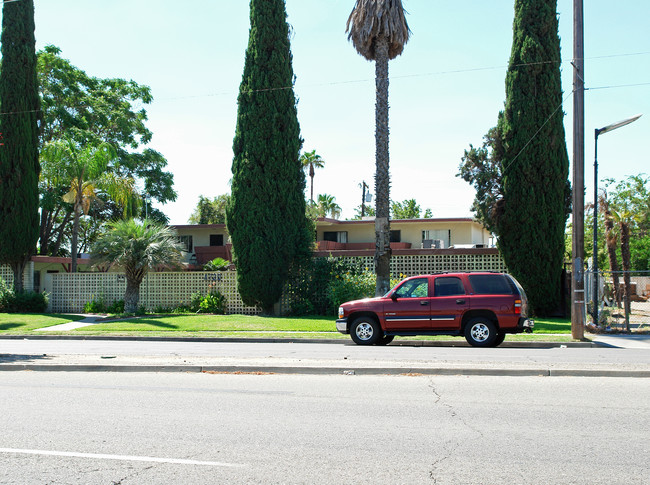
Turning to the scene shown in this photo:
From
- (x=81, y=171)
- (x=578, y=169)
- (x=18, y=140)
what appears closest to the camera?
(x=578, y=169)

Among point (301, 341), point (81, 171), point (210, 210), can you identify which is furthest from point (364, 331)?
point (210, 210)

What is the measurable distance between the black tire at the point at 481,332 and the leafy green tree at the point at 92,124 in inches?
1163

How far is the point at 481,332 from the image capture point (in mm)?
15875

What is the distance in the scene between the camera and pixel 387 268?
79.2 feet

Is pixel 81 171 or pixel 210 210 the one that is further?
pixel 210 210

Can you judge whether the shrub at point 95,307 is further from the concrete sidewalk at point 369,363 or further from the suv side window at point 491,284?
the suv side window at point 491,284

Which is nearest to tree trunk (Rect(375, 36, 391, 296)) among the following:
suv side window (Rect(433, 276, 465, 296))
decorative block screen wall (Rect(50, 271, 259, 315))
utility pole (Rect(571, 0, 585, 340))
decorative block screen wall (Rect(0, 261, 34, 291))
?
decorative block screen wall (Rect(50, 271, 259, 315))

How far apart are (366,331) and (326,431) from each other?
1007 centimetres

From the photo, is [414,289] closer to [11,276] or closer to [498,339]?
[498,339]

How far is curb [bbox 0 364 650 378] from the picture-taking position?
10.4 metres

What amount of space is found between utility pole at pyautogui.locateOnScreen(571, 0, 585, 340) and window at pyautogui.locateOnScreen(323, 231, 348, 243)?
24.2 m

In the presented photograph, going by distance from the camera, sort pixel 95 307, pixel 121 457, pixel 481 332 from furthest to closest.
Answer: pixel 95 307 < pixel 481 332 < pixel 121 457

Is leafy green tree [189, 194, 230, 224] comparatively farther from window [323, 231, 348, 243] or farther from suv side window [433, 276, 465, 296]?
suv side window [433, 276, 465, 296]

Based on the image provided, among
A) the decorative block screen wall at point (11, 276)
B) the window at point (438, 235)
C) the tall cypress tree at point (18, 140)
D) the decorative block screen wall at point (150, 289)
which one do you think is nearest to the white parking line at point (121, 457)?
the decorative block screen wall at point (150, 289)
